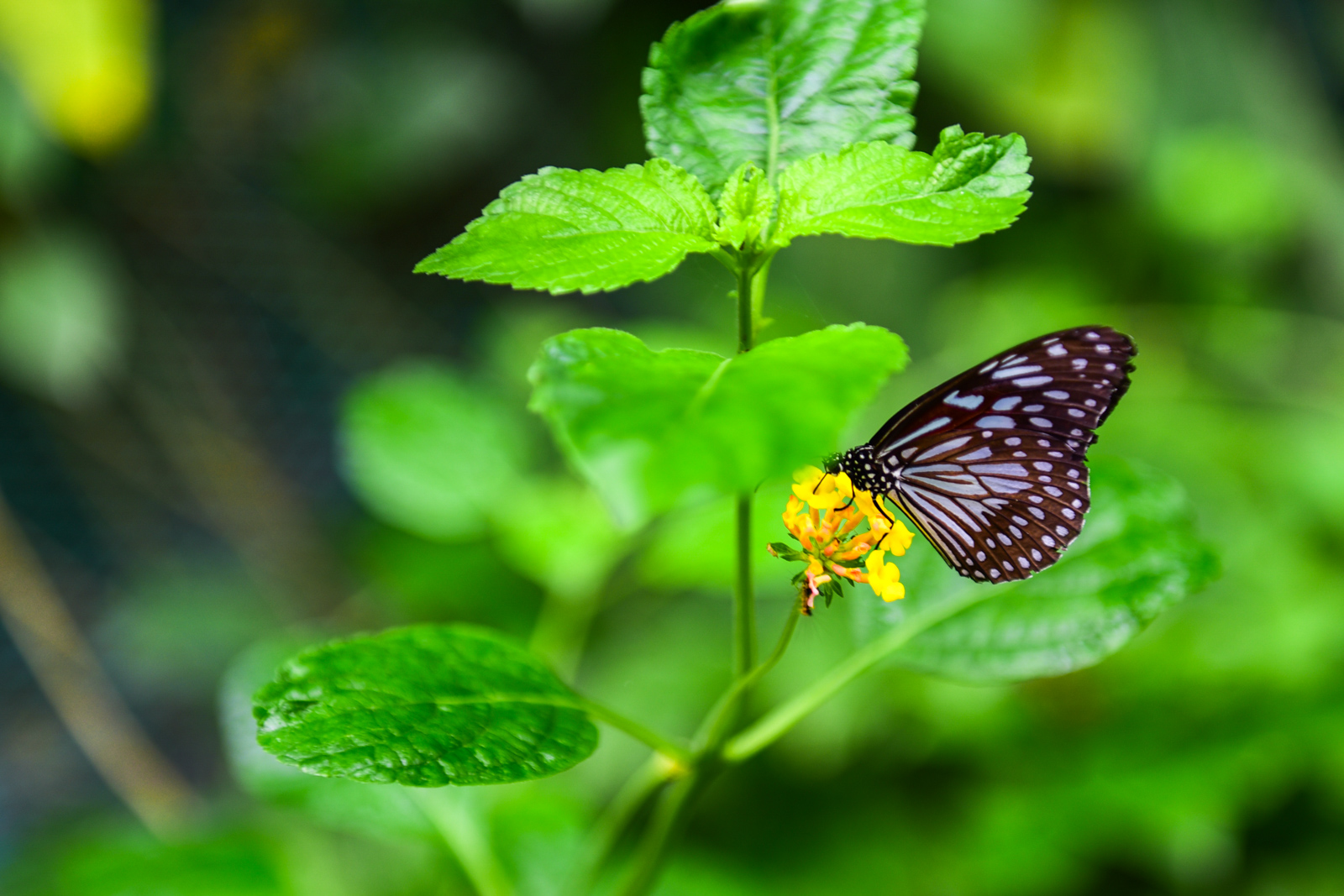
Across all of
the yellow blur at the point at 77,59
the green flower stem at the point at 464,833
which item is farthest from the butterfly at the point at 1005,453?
the yellow blur at the point at 77,59

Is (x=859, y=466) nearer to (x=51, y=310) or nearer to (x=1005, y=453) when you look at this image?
(x=1005, y=453)

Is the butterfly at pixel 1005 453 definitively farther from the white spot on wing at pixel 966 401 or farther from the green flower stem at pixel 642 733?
the green flower stem at pixel 642 733

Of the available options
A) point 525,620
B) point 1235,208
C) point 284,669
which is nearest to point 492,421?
point 525,620

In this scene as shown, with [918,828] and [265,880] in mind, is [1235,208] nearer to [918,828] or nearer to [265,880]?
[918,828]

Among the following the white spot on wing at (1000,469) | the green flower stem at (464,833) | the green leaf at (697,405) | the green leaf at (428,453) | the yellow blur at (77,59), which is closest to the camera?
the green leaf at (697,405)

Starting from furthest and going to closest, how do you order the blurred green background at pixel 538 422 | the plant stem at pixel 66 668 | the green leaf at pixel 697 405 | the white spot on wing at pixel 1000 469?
1. the plant stem at pixel 66 668
2. the blurred green background at pixel 538 422
3. the white spot on wing at pixel 1000 469
4. the green leaf at pixel 697 405
